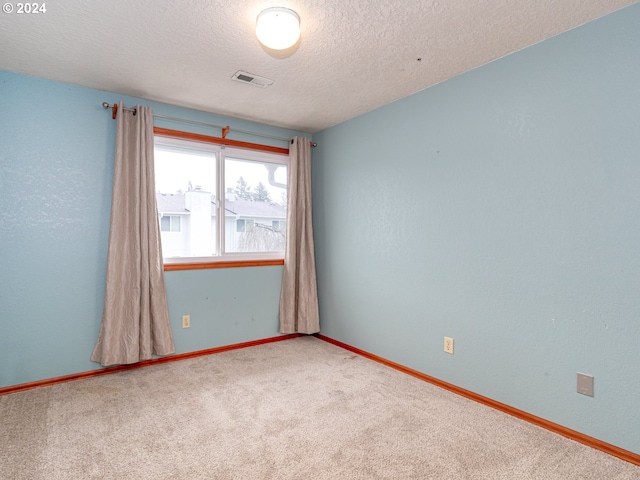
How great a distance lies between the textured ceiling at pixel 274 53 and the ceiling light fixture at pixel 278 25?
0.04 m

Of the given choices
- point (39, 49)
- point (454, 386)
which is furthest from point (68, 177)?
point (454, 386)

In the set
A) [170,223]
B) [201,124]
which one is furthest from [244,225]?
[201,124]

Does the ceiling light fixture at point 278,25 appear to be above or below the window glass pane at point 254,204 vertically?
above

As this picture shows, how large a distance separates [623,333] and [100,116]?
3826mm

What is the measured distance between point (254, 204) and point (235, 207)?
223mm

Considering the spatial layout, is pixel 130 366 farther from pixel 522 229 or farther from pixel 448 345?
pixel 522 229

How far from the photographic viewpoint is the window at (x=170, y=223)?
3271mm

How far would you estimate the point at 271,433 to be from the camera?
6.73 feet

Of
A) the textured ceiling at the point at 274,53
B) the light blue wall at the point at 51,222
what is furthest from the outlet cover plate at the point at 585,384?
the light blue wall at the point at 51,222

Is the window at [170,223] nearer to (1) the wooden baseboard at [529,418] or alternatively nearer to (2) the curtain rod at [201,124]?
(2) the curtain rod at [201,124]

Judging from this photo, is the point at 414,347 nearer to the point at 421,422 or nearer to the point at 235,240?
the point at 421,422

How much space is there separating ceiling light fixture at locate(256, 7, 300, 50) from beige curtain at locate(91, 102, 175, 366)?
1611 mm

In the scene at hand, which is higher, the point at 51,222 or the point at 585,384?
the point at 51,222

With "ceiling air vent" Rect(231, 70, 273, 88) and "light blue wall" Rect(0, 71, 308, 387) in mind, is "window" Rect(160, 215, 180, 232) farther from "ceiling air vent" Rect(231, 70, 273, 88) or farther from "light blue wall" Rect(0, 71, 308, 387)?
"ceiling air vent" Rect(231, 70, 273, 88)
